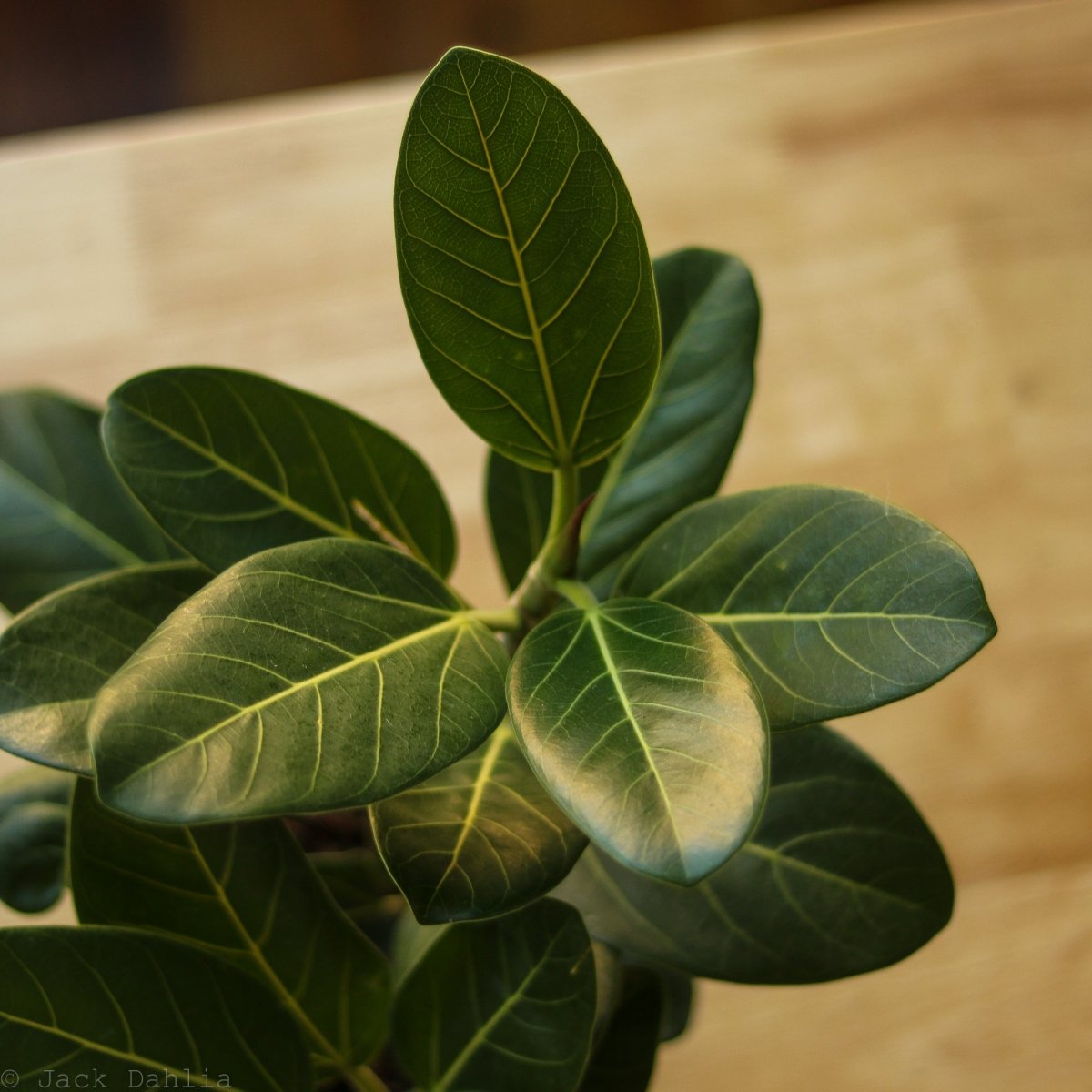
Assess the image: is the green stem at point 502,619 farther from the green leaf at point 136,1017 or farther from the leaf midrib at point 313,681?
the green leaf at point 136,1017

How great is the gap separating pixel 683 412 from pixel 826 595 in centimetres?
15

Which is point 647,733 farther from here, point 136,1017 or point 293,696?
point 136,1017

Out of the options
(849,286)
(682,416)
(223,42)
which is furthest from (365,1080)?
(223,42)

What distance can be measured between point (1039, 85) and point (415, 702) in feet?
2.72

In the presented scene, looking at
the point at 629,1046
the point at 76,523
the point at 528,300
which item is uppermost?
the point at 528,300

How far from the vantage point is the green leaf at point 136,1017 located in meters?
0.37

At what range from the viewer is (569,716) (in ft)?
1.11

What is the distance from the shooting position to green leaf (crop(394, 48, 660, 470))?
0.32 metres

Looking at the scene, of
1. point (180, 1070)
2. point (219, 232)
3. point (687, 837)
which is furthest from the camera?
point (219, 232)

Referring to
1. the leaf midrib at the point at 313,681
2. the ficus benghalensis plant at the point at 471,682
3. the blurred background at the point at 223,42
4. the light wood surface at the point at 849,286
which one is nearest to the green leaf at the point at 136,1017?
the ficus benghalensis plant at the point at 471,682

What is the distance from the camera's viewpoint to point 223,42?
146 centimetres

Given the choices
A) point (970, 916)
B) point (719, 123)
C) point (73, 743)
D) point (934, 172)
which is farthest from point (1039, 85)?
point (73, 743)

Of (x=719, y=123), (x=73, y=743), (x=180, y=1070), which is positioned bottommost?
(x=180, y=1070)

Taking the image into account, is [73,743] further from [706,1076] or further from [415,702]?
[706,1076]
